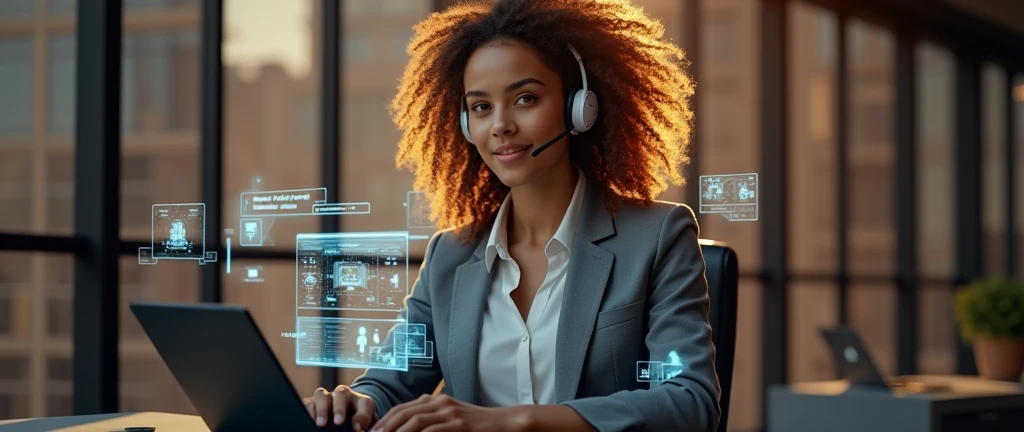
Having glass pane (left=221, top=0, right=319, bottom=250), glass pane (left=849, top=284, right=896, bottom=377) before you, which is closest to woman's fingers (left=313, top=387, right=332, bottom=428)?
glass pane (left=221, top=0, right=319, bottom=250)

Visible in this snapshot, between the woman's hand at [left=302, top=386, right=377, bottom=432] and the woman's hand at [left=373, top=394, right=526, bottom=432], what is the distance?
0.17 metres

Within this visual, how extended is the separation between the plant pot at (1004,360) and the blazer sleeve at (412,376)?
3.13 metres

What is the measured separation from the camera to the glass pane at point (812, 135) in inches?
263

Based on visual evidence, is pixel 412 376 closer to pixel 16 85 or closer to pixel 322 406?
pixel 322 406

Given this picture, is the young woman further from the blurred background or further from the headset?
the blurred background

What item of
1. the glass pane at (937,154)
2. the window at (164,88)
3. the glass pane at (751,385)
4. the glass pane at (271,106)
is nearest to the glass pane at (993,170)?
the glass pane at (937,154)

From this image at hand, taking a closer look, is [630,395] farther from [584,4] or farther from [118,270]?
[118,270]

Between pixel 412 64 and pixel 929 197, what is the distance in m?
6.91

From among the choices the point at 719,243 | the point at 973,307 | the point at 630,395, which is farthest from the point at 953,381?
the point at 630,395

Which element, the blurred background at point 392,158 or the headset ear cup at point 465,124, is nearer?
Answer: the headset ear cup at point 465,124

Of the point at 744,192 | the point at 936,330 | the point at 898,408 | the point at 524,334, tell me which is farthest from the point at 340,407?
the point at 936,330

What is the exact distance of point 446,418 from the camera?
153 centimetres

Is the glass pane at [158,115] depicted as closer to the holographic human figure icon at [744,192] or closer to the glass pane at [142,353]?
the glass pane at [142,353]

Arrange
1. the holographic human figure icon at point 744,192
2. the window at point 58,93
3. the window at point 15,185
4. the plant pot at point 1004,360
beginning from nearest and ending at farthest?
1. the holographic human figure icon at point 744,192
2. the window at point 58,93
3. the plant pot at point 1004,360
4. the window at point 15,185
